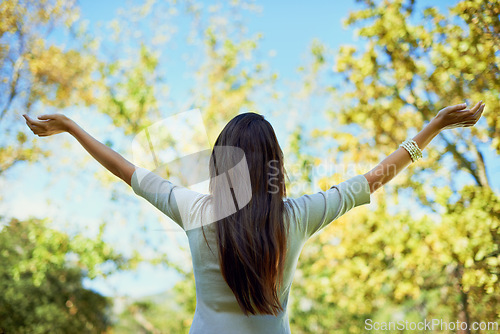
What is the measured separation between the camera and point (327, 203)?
66cm

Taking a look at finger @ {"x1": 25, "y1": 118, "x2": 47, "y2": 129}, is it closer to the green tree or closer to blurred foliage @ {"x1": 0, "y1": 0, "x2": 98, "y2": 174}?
the green tree

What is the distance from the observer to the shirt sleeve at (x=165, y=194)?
66 centimetres

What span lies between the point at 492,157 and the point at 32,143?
13.3 feet

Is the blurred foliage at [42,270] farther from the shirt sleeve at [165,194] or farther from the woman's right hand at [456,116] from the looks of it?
the woman's right hand at [456,116]

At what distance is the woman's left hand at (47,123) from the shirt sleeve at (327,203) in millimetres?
453

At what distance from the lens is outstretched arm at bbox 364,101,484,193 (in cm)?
69

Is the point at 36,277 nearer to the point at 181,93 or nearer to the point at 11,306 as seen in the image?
the point at 11,306

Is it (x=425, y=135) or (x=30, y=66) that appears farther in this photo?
(x=30, y=66)

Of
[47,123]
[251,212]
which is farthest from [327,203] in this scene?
[47,123]

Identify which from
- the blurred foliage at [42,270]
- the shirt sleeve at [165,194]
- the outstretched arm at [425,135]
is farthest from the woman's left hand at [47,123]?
the blurred foliage at [42,270]

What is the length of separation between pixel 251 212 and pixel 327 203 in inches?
5.2

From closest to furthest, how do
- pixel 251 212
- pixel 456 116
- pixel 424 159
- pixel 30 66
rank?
pixel 251 212, pixel 456 116, pixel 424 159, pixel 30 66

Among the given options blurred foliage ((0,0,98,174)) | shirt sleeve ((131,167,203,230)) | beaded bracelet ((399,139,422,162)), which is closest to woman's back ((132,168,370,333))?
shirt sleeve ((131,167,203,230))

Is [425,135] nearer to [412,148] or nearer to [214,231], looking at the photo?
[412,148]
